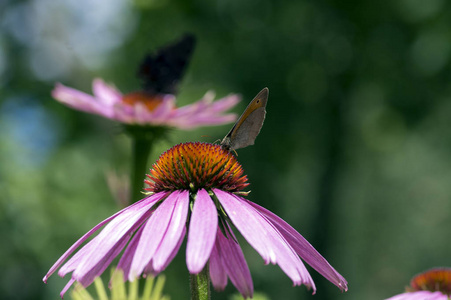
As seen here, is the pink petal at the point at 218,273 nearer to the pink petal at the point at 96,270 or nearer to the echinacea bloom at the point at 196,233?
the echinacea bloom at the point at 196,233

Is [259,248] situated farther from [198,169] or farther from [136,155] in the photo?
[136,155]

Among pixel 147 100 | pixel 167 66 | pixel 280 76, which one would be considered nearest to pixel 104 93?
pixel 147 100

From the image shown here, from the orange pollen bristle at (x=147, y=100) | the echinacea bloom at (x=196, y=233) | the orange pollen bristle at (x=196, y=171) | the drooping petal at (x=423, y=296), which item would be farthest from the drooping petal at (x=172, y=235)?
the orange pollen bristle at (x=147, y=100)

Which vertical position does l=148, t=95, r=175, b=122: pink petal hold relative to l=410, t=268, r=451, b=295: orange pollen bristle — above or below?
above

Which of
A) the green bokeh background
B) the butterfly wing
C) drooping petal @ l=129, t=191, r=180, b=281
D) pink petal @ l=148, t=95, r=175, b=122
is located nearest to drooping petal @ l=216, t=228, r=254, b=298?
drooping petal @ l=129, t=191, r=180, b=281

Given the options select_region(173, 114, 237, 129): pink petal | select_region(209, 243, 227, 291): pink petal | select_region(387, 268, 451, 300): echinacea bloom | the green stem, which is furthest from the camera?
select_region(173, 114, 237, 129): pink petal

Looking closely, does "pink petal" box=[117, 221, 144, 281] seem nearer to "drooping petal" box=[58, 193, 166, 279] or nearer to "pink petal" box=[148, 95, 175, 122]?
"drooping petal" box=[58, 193, 166, 279]
